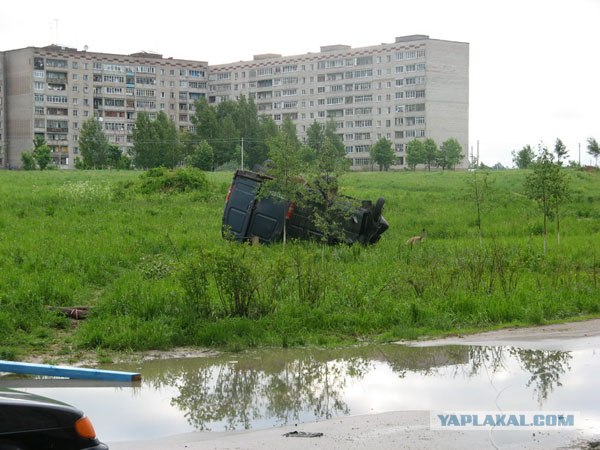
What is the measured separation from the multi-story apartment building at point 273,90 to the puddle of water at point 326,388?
132 metres

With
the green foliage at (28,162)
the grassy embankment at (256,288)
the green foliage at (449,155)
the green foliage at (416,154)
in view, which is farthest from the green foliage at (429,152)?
the grassy embankment at (256,288)

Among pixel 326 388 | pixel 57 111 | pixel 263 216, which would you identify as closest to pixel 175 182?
pixel 263 216

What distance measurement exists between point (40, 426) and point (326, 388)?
476 cm

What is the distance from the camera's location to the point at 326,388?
9.15 meters

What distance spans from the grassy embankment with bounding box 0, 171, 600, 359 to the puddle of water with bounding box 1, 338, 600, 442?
119 cm

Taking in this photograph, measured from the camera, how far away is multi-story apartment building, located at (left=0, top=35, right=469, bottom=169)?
138500mm

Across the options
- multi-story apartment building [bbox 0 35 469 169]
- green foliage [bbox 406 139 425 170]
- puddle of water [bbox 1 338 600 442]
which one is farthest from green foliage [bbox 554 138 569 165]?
multi-story apartment building [bbox 0 35 469 169]

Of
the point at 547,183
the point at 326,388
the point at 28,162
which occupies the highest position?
the point at 28,162

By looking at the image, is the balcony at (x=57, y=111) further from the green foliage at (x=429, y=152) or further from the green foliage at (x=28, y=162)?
the green foliage at (x=429, y=152)

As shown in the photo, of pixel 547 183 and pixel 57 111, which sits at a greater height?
pixel 57 111

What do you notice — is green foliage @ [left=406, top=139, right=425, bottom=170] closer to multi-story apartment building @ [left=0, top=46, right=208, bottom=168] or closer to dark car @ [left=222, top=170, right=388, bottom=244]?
multi-story apartment building @ [left=0, top=46, right=208, bottom=168]

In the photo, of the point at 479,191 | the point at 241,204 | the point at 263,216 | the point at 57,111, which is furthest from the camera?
the point at 57,111

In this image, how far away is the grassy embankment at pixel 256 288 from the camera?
11.7m

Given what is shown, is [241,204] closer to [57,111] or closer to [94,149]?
[94,149]
